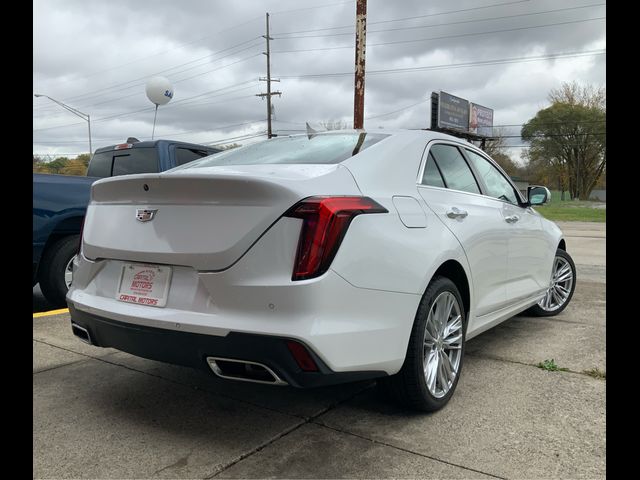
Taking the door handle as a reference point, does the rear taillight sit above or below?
below

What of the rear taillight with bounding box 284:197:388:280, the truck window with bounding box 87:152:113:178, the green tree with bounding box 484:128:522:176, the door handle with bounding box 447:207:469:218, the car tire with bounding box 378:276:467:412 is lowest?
the car tire with bounding box 378:276:467:412

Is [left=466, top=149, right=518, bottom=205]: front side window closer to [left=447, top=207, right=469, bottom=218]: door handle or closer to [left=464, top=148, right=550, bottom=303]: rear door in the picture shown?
[left=464, top=148, right=550, bottom=303]: rear door

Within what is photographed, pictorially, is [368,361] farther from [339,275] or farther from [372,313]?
[339,275]

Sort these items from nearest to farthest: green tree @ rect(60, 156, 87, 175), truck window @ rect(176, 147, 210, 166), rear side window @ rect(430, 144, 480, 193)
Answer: rear side window @ rect(430, 144, 480, 193), truck window @ rect(176, 147, 210, 166), green tree @ rect(60, 156, 87, 175)

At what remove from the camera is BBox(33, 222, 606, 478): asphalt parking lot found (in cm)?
246

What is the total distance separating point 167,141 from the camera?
6812mm

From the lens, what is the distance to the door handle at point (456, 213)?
10.7 feet

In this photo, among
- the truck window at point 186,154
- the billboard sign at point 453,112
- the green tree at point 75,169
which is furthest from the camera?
the billboard sign at point 453,112

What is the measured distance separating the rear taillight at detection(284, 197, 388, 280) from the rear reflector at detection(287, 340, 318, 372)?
0.92 ft

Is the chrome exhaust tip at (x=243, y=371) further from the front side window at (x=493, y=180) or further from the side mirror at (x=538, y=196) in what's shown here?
the side mirror at (x=538, y=196)

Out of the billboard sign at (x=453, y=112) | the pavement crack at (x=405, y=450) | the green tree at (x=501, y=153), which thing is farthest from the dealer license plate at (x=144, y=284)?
the green tree at (x=501, y=153)

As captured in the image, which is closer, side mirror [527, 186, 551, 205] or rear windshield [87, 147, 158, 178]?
side mirror [527, 186, 551, 205]

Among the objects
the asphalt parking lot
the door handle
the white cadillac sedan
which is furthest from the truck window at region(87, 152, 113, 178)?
the door handle
